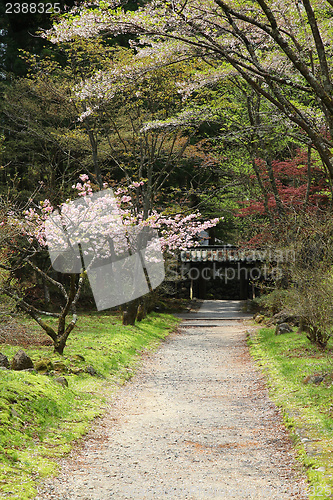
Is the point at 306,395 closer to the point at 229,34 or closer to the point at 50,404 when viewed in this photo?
the point at 50,404

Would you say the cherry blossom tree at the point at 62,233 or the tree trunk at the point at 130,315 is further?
the tree trunk at the point at 130,315

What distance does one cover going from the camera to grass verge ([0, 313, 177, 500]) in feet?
15.5

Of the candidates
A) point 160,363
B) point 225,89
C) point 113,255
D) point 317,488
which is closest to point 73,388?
point 160,363

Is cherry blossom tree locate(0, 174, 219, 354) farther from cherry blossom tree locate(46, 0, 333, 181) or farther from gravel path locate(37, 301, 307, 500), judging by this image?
cherry blossom tree locate(46, 0, 333, 181)

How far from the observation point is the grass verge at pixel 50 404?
471 cm

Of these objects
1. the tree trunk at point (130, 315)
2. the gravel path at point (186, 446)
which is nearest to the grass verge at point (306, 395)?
the gravel path at point (186, 446)

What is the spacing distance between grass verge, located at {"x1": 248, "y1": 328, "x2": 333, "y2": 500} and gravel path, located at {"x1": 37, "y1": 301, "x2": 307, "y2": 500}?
173 mm

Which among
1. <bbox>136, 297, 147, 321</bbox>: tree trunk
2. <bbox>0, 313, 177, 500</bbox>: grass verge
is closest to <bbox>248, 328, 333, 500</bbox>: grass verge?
<bbox>0, 313, 177, 500</bbox>: grass verge

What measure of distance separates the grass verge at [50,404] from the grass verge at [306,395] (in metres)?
2.59

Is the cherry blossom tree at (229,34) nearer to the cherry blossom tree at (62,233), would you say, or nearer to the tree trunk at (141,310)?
the cherry blossom tree at (62,233)

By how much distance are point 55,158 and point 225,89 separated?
28.2 feet

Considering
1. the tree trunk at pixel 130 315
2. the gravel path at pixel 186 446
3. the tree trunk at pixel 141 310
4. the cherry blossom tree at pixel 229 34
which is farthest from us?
the tree trunk at pixel 141 310

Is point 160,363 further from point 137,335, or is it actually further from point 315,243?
point 315,243

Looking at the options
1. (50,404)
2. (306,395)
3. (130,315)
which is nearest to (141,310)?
(130,315)
